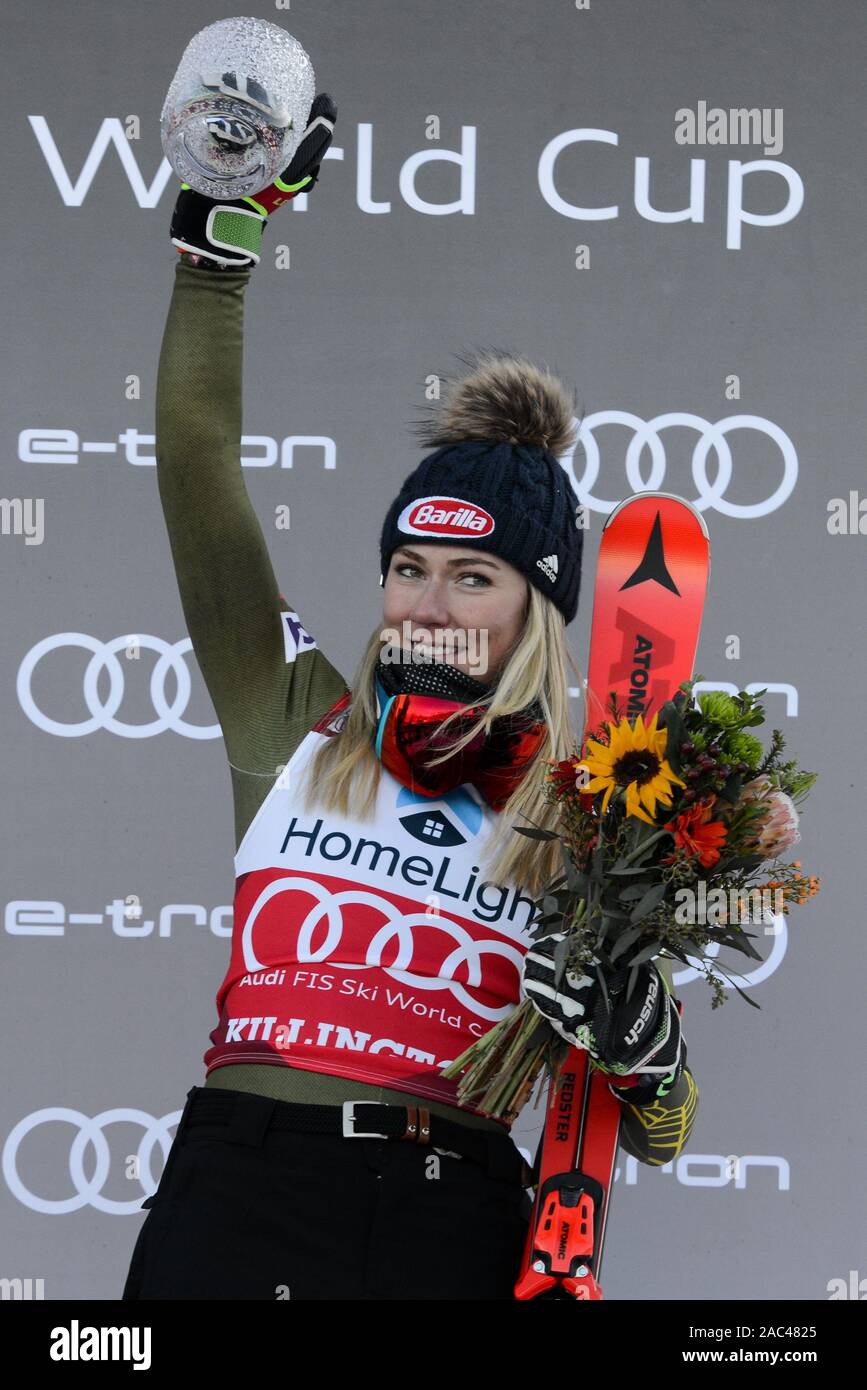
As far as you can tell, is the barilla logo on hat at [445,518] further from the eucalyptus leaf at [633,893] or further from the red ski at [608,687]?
the eucalyptus leaf at [633,893]

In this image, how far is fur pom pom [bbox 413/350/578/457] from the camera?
228 centimetres

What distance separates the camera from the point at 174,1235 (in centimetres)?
181

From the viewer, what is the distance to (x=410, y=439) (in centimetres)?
A: 324

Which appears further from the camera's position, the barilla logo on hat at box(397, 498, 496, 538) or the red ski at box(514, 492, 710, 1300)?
the barilla logo on hat at box(397, 498, 496, 538)

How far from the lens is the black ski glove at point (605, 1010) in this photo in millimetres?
1743

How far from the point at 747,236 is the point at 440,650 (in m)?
1.63

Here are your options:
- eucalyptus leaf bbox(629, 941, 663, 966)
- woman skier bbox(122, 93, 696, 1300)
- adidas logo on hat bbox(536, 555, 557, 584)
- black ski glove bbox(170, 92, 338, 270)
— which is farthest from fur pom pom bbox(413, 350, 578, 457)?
eucalyptus leaf bbox(629, 941, 663, 966)

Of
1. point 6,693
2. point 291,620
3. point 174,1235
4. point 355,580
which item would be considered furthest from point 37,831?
point 174,1235

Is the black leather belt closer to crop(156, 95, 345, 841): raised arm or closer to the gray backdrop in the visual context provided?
crop(156, 95, 345, 841): raised arm

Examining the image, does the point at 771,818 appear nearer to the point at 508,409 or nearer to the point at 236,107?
the point at 508,409

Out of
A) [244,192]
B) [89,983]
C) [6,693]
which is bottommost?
[89,983]

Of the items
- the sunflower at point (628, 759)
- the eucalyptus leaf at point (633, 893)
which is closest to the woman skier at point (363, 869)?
the eucalyptus leaf at point (633, 893)
